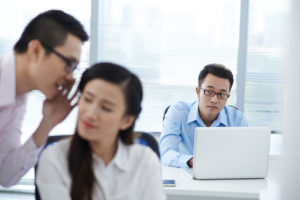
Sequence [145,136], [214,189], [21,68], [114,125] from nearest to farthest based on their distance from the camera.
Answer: [114,125] < [21,68] < [145,136] < [214,189]

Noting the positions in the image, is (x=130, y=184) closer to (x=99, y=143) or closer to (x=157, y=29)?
(x=99, y=143)

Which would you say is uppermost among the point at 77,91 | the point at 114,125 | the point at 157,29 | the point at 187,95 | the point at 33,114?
the point at 157,29

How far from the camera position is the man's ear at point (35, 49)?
146cm

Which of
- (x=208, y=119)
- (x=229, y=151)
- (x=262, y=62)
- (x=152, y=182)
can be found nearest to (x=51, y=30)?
(x=152, y=182)

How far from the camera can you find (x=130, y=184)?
1389 millimetres

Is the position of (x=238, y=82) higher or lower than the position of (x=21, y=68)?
lower

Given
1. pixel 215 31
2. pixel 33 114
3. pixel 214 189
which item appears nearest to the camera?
pixel 214 189

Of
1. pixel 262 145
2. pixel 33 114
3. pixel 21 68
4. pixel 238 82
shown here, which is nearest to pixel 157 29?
pixel 238 82

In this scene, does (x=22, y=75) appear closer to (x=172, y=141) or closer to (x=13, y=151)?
(x=13, y=151)

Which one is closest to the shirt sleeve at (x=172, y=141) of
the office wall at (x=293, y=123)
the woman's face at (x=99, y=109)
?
the woman's face at (x=99, y=109)

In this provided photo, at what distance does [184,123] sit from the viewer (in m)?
2.70

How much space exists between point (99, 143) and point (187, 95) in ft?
8.64

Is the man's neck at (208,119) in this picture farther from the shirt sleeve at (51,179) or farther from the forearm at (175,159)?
the shirt sleeve at (51,179)

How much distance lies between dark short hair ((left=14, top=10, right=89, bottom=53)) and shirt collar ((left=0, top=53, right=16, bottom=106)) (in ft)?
0.26
